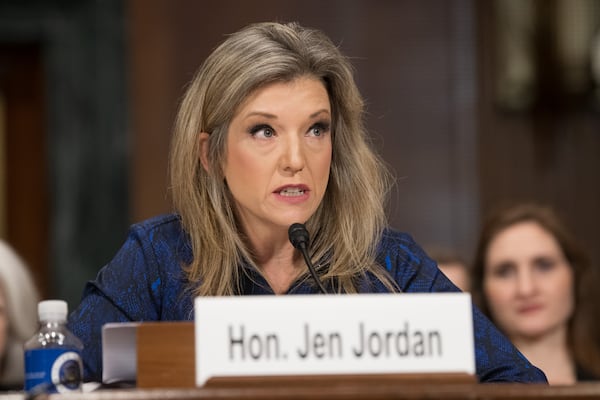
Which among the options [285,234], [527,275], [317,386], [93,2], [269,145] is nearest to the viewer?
[317,386]

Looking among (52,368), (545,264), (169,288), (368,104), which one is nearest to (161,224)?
(169,288)

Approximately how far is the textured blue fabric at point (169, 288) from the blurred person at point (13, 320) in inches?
41.0

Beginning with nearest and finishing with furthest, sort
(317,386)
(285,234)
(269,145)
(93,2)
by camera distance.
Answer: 1. (317,386)
2. (269,145)
3. (285,234)
4. (93,2)

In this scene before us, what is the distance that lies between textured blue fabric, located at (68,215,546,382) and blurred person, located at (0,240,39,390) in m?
1.04

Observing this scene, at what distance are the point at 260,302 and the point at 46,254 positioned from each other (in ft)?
10.9

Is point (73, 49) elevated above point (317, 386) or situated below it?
above

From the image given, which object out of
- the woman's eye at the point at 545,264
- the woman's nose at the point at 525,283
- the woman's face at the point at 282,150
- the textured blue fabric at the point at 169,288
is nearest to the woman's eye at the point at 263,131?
the woman's face at the point at 282,150

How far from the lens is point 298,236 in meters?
2.09

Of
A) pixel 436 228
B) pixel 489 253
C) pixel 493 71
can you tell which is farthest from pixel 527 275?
pixel 493 71

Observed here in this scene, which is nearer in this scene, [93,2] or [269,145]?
[269,145]

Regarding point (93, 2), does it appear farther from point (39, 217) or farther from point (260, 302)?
point (260, 302)

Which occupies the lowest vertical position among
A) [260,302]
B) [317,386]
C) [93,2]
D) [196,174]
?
[317,386]

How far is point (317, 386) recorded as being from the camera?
152 centimetres

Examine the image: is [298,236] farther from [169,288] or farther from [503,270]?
[503,270]
